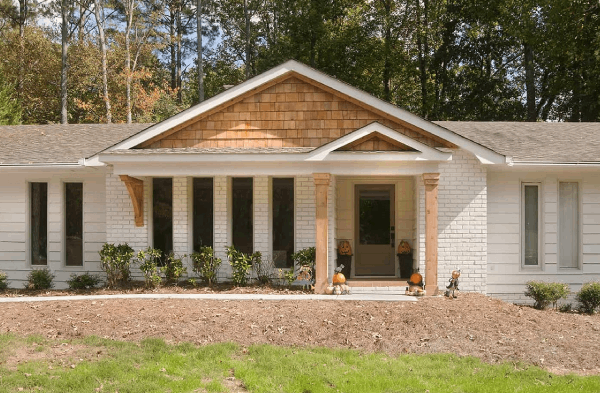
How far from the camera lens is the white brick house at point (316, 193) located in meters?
10.7

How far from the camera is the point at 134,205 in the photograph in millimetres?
11594

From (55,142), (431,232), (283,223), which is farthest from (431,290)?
(55,142)

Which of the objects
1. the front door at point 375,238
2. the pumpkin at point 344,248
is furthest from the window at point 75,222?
the front door at point 375,238

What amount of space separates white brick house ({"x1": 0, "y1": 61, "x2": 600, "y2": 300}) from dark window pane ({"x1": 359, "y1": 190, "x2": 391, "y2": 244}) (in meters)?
0.03

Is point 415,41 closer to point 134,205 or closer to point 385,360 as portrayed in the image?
point 134,205

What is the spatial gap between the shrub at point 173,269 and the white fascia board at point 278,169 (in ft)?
6.25

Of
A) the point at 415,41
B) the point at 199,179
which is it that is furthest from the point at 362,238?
the point at 415,41

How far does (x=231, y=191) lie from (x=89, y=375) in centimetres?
629

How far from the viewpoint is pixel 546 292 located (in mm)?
10781

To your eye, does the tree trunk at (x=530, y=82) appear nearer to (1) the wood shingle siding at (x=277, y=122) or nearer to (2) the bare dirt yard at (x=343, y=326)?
(1) the wood shingle siding at (x=277, y=122)

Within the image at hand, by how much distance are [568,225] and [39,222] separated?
477 inches

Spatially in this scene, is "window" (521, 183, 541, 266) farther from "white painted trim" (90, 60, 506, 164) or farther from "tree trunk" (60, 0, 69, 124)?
"tree trunk" (60, 0, 69, 124)

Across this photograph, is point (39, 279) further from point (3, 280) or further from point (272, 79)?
point (272, 79)

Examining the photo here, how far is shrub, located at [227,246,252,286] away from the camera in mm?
11200
